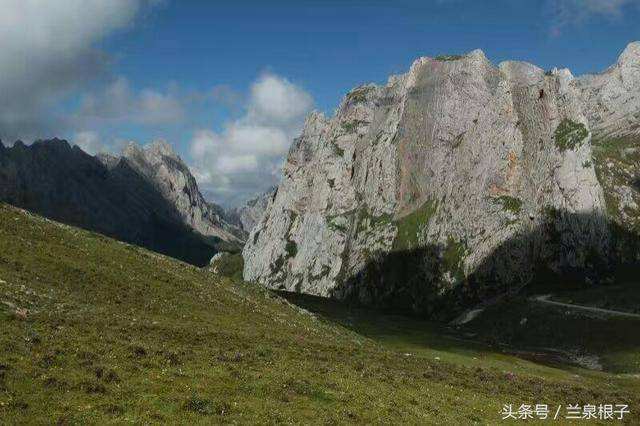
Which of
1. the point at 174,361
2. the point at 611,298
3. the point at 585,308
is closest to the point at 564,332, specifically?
the point at 585,308

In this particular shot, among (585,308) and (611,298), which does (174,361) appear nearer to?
(585,308)

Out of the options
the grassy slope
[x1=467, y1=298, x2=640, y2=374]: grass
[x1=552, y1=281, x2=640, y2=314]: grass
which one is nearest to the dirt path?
[x1=467, y1=298, x2=640, y2=374]: grass

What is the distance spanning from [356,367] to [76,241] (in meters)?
34.8

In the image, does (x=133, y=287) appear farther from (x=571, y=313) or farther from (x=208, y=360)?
(x=571, y=313)

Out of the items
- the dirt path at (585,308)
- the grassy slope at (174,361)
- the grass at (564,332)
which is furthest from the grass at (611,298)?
the grassy slope at (174,361)

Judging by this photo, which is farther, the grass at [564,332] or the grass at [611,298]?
the grass at [611,298]

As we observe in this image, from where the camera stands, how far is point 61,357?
91.2ft

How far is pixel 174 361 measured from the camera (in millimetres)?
31906

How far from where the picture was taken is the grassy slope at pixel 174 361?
24953mm

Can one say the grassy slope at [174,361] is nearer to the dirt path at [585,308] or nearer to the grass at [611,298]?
the dirt path at [585,308]

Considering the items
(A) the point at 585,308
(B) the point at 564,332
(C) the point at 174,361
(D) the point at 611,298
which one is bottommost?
(C) the point at 174,361

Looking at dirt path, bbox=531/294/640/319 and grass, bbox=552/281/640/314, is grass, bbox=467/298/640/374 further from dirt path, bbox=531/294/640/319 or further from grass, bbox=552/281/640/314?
grass, bbox=552/281/640/314

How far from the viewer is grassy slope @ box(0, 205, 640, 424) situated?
2495 cm

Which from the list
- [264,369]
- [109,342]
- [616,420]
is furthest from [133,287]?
[616,420]
